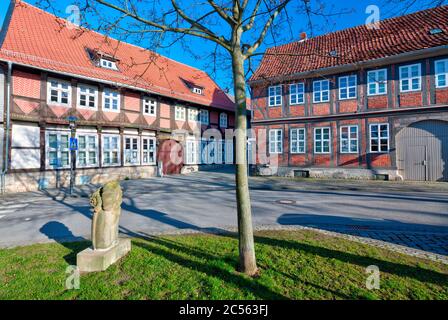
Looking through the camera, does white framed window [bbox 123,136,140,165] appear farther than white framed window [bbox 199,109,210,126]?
No

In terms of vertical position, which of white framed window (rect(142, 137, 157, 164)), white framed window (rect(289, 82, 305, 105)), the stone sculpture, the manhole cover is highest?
white framed window (rect(289, 82, 305, 105))

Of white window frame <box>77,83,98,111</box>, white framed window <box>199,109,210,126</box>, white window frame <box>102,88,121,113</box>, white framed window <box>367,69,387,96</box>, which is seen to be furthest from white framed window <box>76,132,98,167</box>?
white framed window <box>367,69,387,96</box>

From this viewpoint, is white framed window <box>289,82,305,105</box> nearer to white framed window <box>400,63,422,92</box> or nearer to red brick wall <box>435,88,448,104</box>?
white framed window <box>400,63,422,92</box>

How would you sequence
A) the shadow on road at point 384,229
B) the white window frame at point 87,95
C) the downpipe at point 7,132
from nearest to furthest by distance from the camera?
the shadow on road at point 384,229
the downpipe at point 7,132
the white window frame at point 87,95

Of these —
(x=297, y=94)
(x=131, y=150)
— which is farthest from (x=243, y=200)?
(x=297, y=94)

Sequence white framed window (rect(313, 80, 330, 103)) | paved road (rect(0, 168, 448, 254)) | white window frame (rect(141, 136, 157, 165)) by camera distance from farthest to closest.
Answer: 1. white window frame (rect(141, 136, 157, 165))
2. white framed window (rect(313, 80, 330, 103))
3. paved road (rect(0, 168, 448, 254))

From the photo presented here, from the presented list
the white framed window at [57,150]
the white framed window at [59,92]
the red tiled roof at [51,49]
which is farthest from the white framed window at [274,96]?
the white framed window at [57,150]

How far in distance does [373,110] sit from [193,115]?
1367 centimetres

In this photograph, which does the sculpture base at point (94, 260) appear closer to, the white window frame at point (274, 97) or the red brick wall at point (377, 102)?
the red brick wall at point (377, 102)

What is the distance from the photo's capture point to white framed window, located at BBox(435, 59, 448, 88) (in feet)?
41.7

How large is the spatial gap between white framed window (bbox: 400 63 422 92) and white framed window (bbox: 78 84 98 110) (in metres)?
18.2

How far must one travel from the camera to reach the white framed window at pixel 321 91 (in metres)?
16.0

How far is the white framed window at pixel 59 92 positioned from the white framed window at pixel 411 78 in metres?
19.1

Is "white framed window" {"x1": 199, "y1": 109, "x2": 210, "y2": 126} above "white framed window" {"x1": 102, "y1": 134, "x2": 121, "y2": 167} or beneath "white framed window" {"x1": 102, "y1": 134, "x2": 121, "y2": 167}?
above
